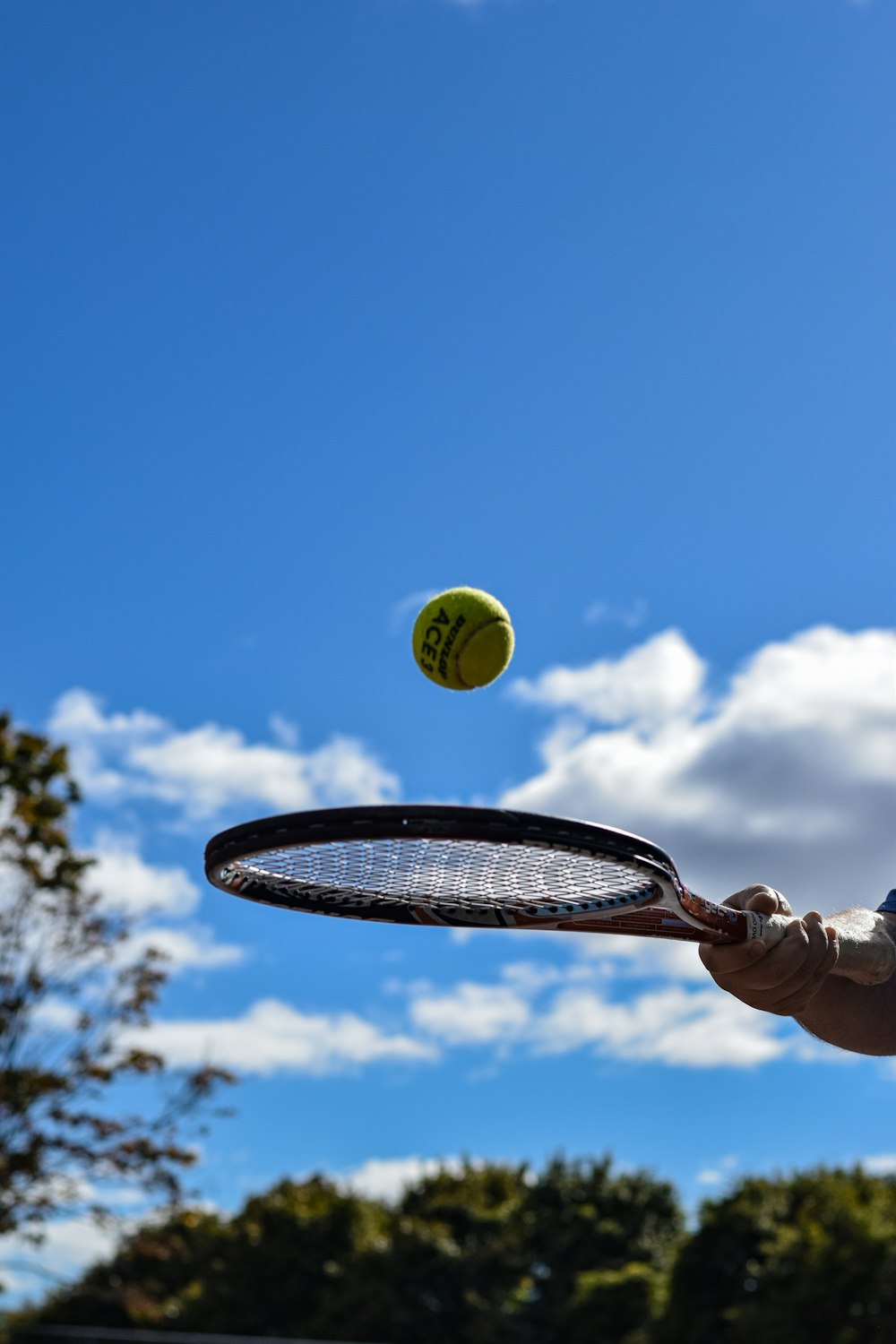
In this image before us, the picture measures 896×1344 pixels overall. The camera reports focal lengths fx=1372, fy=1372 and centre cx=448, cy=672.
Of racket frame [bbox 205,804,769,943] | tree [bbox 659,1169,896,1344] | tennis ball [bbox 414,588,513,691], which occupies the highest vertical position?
tennis ball [bbox 414,588,513,691]

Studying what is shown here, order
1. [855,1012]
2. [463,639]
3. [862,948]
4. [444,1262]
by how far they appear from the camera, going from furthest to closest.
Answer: [444,1262] → [463,639] → [855,1012] → [862,948]

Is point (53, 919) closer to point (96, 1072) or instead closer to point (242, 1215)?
point (96, 1072)

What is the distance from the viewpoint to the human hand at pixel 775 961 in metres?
3.07

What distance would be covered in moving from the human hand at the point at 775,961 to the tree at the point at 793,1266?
9908 mm

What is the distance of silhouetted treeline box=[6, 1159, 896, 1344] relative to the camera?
40.7 feet

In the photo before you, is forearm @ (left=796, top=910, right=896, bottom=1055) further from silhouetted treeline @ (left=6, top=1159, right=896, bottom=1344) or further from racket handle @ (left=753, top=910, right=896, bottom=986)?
silhouetted treeline @ (left=6, top=1159, right=896, bottom=1344)

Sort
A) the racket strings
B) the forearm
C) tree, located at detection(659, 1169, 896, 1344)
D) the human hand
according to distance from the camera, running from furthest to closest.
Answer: tree, located at detection(659, 1169, 896, 1344) → the forearm → the human hand → the racket strings

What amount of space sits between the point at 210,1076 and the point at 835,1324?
6753 millimetres

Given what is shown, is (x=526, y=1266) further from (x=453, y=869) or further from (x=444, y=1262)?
(x=453, y=869)

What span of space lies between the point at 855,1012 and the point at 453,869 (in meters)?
1.19

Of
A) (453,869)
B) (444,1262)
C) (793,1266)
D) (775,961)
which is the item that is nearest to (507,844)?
(453,869)

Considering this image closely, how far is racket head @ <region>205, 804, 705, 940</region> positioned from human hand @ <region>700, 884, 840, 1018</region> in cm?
10

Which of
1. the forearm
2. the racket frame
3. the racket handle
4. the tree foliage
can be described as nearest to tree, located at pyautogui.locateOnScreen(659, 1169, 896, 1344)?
the tree foliage

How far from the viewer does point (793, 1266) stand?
1277 centimetres
